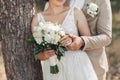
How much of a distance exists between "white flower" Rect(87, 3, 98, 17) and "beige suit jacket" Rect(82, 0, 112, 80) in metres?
0.05

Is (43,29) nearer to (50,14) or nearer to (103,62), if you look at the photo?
(50,14)

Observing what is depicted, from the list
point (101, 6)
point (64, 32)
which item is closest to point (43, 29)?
point (64, 32)

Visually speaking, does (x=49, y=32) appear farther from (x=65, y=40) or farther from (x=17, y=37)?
(x=17, y=37)

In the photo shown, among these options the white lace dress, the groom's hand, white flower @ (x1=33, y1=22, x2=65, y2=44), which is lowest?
the white lace dress

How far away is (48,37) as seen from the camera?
15.4 ft

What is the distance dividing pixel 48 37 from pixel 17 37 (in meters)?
0.38

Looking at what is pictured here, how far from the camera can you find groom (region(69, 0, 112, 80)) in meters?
4.78

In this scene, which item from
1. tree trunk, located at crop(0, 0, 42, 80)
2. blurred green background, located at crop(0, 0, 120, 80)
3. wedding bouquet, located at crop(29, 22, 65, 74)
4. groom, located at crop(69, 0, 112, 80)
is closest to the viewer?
wedding bouquet, located at crop(29, 22, 65, 74)

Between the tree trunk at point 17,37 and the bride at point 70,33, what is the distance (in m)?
0.11

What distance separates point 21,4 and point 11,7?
3.5 inches

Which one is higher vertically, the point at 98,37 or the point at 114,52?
the point at 98,37

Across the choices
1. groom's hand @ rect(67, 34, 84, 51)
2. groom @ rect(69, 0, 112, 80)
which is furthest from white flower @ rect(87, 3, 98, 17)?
groom's hand @ rect(67, 34, 84, 51)

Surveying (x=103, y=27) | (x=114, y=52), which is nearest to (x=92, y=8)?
(x=103, y=27)

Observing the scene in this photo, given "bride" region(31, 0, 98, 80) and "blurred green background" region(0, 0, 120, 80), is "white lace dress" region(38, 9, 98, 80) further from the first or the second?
"blurred green background" region(0, 0, 120, 80)
